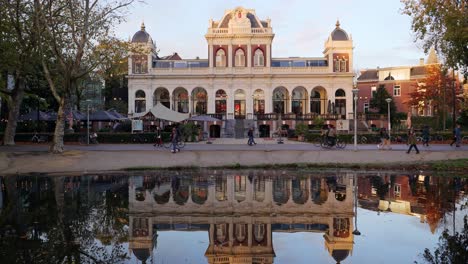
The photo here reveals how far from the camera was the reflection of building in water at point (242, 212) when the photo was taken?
7406 millimetres

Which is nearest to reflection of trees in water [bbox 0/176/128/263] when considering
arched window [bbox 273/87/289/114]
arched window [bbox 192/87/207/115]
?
arched window [bbox 192/87/207/115]

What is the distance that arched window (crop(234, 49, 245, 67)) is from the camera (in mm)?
62781

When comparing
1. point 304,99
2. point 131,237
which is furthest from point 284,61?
point 131,237

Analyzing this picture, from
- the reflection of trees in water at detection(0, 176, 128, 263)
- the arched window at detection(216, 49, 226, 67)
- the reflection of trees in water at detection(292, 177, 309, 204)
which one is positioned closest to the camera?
the reflection of trees in water at detection(0, 176, 128, 263)

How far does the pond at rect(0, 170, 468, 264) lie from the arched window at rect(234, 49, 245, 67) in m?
48.6

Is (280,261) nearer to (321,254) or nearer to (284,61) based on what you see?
(321,254)

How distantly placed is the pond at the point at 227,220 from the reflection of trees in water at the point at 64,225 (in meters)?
0.02

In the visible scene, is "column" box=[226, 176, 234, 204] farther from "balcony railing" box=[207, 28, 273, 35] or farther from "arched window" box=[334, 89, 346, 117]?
"arched window" box=[334, 89, 346, 117]

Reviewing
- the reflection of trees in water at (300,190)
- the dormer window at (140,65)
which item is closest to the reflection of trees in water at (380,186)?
the reflection of trees in water at (300,190)

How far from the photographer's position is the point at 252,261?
6.69 metres

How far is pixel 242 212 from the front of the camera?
33.1ft

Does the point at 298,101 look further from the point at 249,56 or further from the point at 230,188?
the point at 230,188

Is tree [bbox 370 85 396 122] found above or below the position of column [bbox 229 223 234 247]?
A: above

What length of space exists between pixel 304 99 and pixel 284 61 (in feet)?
22.2
